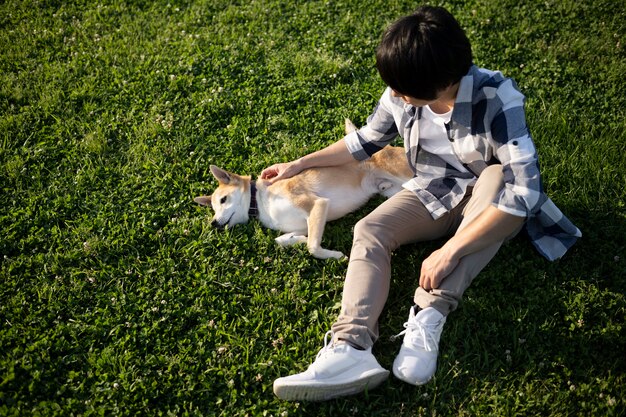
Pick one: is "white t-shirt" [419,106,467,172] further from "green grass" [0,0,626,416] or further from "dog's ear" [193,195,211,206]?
"dog's ear" [193,195,211,206]

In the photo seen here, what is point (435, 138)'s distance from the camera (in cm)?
379

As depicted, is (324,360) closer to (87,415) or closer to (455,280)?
(455,280)

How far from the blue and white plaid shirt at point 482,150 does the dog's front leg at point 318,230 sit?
56 centimetres

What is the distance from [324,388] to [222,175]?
2.32 m

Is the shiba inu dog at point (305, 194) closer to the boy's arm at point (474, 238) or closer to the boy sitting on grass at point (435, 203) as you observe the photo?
the boy sitting on grass at point (435, 203)

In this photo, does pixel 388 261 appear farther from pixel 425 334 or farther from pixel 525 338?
pixel 525 338

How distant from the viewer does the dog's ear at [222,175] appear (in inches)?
187

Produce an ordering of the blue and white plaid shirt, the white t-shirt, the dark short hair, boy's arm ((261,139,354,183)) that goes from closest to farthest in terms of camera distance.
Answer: the dark short hair → the blue and white plaid shirt → the white t-shirt → boy's arm ((261,139,354,183))

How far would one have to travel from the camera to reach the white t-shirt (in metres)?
3.70

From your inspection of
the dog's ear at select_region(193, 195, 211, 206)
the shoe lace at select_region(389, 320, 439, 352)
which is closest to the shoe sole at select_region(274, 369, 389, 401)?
the shoe lace at select_region(389, 320, 439, 352)

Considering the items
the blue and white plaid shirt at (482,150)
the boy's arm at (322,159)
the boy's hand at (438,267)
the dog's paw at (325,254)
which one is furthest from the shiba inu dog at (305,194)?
the boy's hand at (438,267)

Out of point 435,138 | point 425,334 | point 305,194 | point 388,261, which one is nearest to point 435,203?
point 435,138

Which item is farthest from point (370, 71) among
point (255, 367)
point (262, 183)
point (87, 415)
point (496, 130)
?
point (87, 415)

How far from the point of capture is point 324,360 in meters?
3.25
